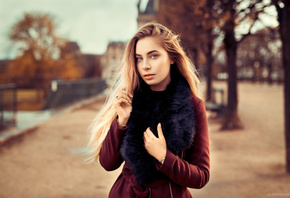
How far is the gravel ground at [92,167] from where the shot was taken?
485 cm

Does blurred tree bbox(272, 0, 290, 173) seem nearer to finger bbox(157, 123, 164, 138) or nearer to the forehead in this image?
the forehead

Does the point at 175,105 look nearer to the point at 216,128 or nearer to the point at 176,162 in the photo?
the point at 176,162

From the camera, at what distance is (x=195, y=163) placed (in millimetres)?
1669

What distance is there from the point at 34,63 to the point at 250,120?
22.1 meters

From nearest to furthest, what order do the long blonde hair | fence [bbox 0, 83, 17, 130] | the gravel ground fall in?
the long blonde hair → the gravel ground → fence [bbox 0, 83, 17, 130]

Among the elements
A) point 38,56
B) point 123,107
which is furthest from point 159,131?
point 38,56

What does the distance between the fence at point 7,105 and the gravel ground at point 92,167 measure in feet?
2.67

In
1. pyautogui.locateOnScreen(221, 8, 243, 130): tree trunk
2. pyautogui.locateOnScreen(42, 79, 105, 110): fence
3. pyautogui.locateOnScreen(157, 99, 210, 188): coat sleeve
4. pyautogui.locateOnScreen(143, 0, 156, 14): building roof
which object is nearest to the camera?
pyautogui.locateOnScreen(157, 99, 210, 188): coat sleeve

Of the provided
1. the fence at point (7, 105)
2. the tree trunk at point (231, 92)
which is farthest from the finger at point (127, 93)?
the tree trunk at point (231, 92)

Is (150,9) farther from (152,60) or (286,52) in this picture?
(152,60)

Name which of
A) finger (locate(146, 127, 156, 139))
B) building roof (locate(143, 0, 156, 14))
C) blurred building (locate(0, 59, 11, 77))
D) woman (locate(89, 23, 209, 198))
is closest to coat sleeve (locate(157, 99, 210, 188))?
woman (locate(89, 23, 209, 198))

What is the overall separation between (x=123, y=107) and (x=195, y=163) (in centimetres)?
53

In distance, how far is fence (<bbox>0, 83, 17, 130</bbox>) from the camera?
30.7 feet

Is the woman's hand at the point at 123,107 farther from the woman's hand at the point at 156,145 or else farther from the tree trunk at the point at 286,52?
the tree trunk at the point at 286,52
